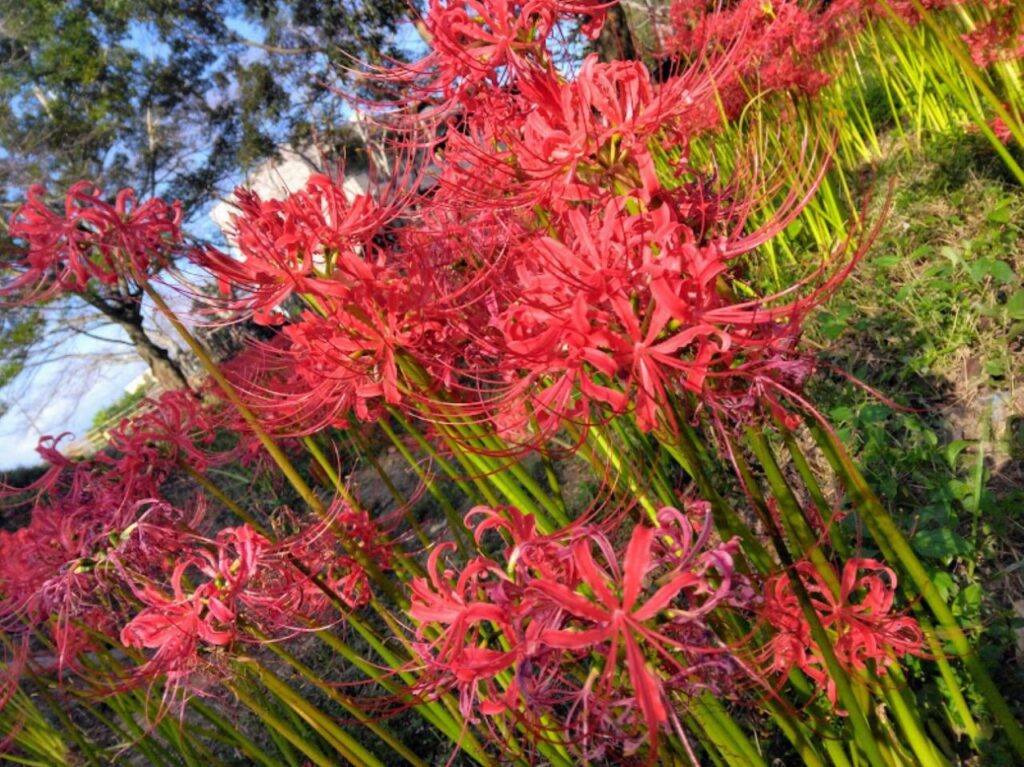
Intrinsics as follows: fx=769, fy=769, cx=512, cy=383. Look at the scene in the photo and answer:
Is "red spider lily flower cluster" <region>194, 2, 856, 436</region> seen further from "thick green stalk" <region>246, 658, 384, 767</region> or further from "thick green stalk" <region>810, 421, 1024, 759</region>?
"thick green stalk" <region>246, 658, 384, 767</region>

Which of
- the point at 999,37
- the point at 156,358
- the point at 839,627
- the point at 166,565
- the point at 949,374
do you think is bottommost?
the point at 949,374

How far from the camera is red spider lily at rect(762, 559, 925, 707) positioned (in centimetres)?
102

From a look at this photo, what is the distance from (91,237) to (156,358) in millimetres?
9447

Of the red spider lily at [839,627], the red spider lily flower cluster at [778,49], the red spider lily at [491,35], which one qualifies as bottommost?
the red spider lily at [839,627]

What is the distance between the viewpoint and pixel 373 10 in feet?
32.1

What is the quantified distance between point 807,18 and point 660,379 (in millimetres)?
3062

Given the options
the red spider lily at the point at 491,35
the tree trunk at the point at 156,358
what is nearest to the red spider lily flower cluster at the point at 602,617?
the red spider lily at the point at 491,35

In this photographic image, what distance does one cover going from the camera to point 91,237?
1.15 meters

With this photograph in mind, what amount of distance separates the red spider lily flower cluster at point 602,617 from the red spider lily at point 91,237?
0.70 meters

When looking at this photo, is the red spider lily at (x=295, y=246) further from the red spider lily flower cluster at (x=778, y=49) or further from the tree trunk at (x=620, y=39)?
the tree trunk at (x=620, y=39)

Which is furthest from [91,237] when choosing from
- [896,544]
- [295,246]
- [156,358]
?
[156,358]

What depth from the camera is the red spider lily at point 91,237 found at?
1.15 meters

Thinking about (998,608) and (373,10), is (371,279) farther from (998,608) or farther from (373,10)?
(373,10)

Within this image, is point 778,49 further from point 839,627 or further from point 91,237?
point 91,237
